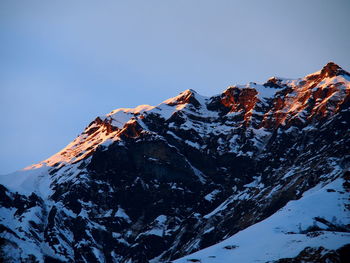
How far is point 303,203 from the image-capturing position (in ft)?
472

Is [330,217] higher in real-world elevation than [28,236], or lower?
lower

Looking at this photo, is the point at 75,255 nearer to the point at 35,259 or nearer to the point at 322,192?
the point at 35,259

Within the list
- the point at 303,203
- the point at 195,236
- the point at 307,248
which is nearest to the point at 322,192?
the point at 303,203

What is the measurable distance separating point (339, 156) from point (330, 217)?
5371 centimetres

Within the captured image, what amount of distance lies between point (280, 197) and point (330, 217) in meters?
48.6

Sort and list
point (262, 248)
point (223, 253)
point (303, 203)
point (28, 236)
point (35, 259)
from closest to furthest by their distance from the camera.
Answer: point (262, 248) → point (223, 253) → point (303, 203) → point (35, 259) → point (28, 236)

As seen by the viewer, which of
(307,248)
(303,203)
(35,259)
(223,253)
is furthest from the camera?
(35,259)

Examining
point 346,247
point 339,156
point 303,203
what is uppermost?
point 339,156

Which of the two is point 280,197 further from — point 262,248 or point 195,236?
point 262,248

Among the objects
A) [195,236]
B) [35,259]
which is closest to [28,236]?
[35,259]

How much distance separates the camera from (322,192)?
14800cm

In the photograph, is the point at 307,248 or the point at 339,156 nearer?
the point at 307,248

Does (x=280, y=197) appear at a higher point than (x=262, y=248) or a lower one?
higher

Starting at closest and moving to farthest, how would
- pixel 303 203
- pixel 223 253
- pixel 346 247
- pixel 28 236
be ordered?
pixel 346 247 < pixel 223 253 < pixel 303 203 < pixel 28 236
